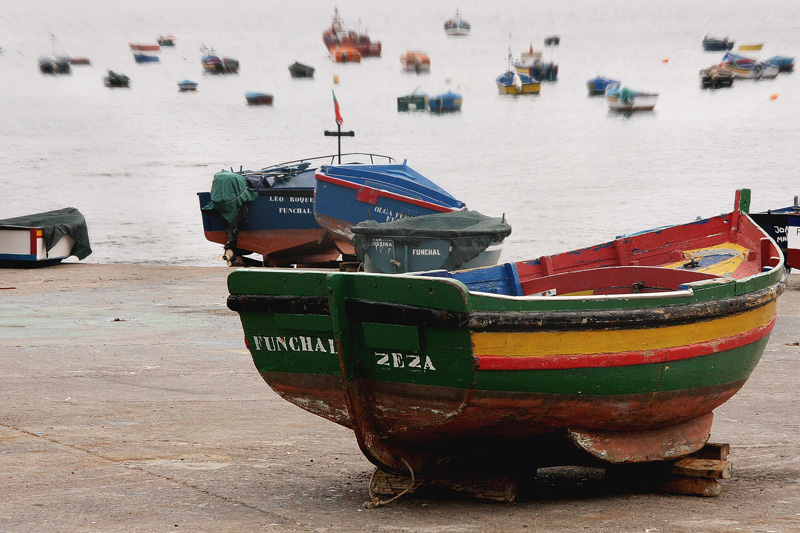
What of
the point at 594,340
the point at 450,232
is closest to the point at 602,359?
the point at 594,340

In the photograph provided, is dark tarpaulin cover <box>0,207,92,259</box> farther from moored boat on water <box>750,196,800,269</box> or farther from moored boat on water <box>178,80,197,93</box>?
moored boat on water <box>178,80,197,93</box>

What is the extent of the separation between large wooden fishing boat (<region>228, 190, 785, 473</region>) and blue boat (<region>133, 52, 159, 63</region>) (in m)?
177

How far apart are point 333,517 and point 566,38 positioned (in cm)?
19994

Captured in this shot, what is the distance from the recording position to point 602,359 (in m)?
5.25

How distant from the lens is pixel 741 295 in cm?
580

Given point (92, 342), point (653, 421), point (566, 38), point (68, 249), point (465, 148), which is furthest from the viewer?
point (566, 38)

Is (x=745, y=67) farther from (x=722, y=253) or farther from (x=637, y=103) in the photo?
(x=722, y=253)

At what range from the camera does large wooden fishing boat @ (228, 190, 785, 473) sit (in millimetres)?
5023

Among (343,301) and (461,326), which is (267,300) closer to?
(343,301)

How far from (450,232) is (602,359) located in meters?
8.85

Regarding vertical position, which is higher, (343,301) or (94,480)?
(343,301)

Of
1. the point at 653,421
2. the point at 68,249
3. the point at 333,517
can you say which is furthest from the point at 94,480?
the point at 68,249

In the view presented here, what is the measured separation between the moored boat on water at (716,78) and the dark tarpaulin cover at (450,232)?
82191mm

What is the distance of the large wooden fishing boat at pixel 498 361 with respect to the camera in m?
5.02
